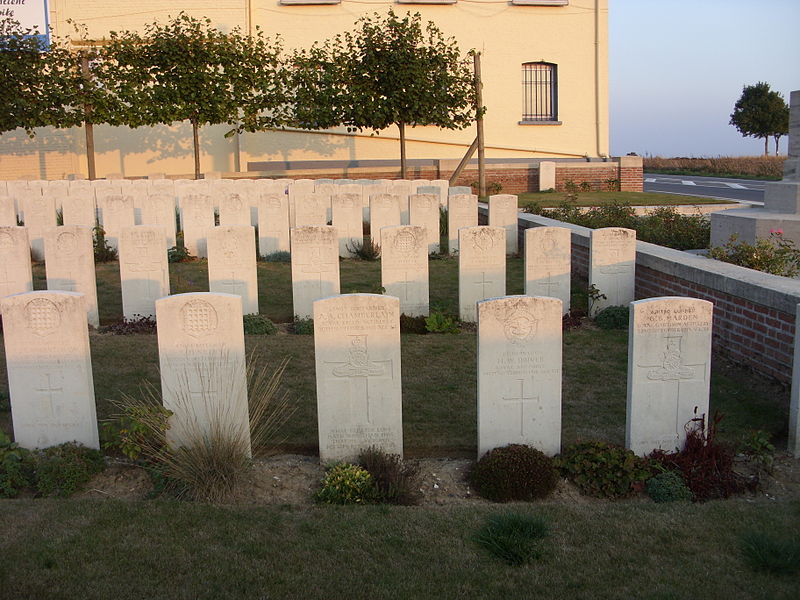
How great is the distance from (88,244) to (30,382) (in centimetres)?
375

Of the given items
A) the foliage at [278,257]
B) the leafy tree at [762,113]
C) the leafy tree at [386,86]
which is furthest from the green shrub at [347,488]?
the leafy tree at [762,113]

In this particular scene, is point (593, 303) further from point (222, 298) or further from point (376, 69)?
point (376, 69)

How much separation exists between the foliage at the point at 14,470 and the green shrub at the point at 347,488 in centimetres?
179

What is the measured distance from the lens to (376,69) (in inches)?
876

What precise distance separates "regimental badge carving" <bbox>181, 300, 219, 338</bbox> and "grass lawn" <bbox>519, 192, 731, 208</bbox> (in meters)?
14.4

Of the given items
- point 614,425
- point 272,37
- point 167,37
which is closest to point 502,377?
point 614,425

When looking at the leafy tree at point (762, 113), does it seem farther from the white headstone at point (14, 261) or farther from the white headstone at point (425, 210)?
the white headstone at point (14, 261)

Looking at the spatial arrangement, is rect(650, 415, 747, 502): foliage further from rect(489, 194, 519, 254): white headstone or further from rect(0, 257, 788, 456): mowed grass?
rect(489, 194, 519, 254): white headstone

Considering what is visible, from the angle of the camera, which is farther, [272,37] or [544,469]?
[272,37]

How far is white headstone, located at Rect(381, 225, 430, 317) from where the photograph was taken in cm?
933

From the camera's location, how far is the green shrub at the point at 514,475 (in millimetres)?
5016

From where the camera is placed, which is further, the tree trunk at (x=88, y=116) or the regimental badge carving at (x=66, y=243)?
the tree trunk at (x=88, y=116)

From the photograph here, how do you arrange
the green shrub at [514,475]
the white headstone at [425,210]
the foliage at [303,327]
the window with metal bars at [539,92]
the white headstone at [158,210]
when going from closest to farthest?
1. the green shrub at [514,475]
2. the foliage at [303,327]
3. the white headstone at [425,210]
4. the white headstone at [158,210]
5. the window with metal bars at [539,92]

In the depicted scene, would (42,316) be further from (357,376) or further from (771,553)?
(771,553)
